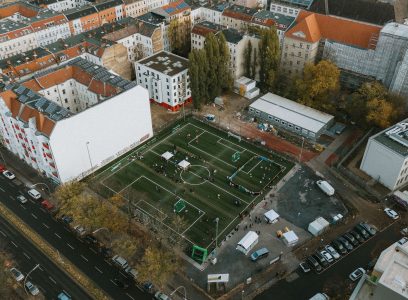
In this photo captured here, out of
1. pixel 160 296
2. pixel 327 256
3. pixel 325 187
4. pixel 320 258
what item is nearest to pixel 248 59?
pixel 325 187

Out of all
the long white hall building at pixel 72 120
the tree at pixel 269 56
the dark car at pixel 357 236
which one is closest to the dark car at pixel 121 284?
the long white hall building at pixel 72 120

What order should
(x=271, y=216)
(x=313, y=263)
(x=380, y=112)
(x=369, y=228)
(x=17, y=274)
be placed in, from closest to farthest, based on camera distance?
1. (x=17, y=274)
2. (x=313, y=263)
3. (x=369, y=228)
4. (x=271, y=216)
5. (x=380, y=112)

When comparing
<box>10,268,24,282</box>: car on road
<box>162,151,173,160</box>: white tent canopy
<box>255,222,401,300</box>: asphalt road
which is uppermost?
<box>162,151,173,160</box>: white tent canopy

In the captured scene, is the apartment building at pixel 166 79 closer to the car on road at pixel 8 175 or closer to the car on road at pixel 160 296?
the car on road at pixel 8 175

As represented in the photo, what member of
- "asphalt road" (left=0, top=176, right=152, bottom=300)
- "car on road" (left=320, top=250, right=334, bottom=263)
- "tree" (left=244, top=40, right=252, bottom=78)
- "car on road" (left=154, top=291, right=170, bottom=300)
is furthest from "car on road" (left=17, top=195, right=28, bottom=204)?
"tree" (left=244, top=40, right=252, bottom=78)

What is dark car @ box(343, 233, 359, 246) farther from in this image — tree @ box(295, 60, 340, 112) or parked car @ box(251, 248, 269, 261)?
tree @ box(295, 60, 340, 112)

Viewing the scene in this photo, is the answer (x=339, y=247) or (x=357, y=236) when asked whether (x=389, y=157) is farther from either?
(x=339, y=247)

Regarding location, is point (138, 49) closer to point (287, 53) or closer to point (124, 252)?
point (287, 53)
